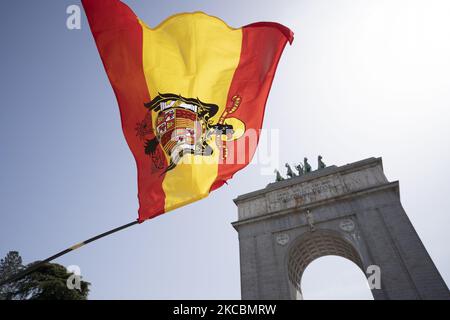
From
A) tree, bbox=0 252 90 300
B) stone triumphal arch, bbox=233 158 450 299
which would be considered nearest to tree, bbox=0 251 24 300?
tree, bbox=0 252 90 300

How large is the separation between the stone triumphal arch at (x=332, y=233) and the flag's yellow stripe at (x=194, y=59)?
17.7 m

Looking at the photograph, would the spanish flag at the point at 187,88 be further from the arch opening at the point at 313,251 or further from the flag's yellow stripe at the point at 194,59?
the arch opening at the point at 313,251

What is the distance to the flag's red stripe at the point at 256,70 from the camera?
781cm

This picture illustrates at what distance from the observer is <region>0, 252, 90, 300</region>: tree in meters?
26.2

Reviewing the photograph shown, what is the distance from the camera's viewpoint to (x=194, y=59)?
782 cm

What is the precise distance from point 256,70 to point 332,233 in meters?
18.0

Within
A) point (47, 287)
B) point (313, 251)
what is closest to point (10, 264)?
point (47, 287)

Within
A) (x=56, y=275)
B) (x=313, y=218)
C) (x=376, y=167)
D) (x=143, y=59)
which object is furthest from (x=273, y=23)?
(x=56, y=275)

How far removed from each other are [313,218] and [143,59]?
64.1 feet

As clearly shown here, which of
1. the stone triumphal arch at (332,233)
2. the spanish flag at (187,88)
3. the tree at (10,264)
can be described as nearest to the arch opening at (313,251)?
the stone triumphal arch at (332,233)

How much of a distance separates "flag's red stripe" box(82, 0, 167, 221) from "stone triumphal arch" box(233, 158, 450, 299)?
60.9 ft

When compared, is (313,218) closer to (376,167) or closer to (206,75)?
(376,167)

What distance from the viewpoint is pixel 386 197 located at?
71.4 ft

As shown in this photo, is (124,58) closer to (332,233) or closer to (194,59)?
(194,59)
